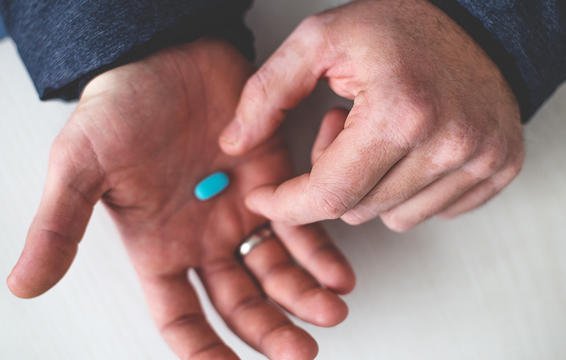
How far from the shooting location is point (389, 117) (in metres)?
0.61

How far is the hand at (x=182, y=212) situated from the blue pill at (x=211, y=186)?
15 mm

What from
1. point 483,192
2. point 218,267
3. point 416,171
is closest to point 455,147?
point 416,171

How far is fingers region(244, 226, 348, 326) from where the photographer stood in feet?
2.36

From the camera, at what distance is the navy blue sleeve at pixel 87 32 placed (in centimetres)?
69

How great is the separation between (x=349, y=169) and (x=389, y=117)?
8 cm

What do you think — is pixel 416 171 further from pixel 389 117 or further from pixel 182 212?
pixel 182 212

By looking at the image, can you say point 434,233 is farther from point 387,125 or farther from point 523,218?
point 387,125

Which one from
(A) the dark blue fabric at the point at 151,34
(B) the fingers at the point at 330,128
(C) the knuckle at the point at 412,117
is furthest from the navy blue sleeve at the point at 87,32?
(C) the knuckle at the point at 412,117

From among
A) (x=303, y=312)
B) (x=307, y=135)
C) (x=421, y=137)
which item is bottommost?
(x=303, y=312)

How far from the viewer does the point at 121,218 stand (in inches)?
27.9

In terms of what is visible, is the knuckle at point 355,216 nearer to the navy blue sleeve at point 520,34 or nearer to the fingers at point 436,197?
the fingers at point 436,197

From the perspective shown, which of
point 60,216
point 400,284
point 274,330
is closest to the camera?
point 60,216

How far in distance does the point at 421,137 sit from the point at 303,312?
0.96 feet

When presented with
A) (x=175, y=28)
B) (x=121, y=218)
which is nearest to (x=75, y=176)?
(x=121, y=218)
